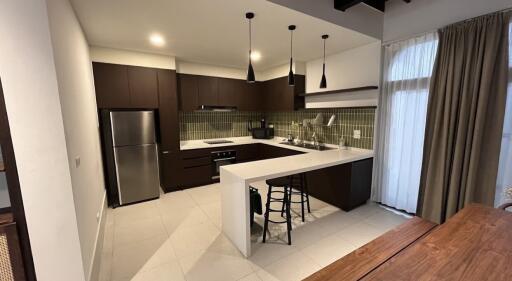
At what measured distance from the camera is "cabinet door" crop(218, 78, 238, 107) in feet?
14.0

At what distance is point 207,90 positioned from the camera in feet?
13.5

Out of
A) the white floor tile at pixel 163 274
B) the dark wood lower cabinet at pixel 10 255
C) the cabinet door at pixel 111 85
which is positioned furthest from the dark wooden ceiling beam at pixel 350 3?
the dark wood lower cabinet at pixel 10 255

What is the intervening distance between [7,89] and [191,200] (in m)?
2.63

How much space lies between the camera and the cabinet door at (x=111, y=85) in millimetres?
2982

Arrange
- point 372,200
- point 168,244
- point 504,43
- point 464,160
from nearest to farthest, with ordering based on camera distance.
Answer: point 504,43 < point 464,160 < point 168,244 < point 372,200

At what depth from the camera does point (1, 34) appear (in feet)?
3.57

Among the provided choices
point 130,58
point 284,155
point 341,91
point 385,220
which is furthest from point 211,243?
point 130,58

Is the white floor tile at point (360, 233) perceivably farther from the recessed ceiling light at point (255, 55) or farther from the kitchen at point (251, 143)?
the recessed ceiling light at point (255, 55)

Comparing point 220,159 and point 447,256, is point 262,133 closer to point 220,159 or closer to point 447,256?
point 220,159

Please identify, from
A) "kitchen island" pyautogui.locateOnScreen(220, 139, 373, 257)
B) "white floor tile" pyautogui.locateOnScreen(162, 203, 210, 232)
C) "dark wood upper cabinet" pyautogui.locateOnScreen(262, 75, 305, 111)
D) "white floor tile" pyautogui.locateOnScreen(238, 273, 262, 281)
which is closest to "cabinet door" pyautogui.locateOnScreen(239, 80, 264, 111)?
"dark wood upper cabinet" pyautogui.locateOnScreen(262, 75, 305, 111)

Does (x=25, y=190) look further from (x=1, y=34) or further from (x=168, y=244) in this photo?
(x=168, y=244)

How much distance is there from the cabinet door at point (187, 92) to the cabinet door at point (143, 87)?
524 mm

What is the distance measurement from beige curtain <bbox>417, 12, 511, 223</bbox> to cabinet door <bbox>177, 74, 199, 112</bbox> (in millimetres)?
3569

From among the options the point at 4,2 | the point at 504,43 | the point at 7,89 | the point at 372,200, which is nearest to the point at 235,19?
the point at 4,2
